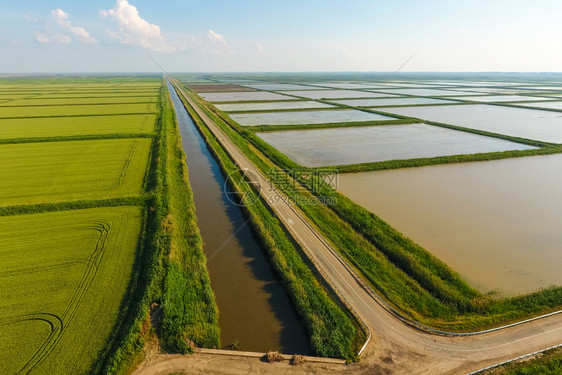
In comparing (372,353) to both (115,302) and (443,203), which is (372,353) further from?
(443,203)

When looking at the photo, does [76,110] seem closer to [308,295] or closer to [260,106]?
[260,106]

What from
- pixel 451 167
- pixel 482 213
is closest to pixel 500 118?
pixel 451 167

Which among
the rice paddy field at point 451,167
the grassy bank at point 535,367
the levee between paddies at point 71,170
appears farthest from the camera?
the levee between paddies at point 71,170

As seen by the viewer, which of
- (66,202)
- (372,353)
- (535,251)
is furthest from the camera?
(66,202)

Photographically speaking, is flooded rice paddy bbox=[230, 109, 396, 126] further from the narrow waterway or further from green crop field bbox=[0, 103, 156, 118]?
the narrow waterway

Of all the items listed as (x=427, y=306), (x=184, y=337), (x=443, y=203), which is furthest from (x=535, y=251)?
(x=184, y=337)

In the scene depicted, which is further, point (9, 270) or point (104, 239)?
point (104, 239)

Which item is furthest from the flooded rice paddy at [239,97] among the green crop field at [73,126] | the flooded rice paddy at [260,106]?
the green crop field at [73,126]

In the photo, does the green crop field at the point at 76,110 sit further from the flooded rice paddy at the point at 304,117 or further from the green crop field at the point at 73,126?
the flooded rice paddy at the point at 304,117
